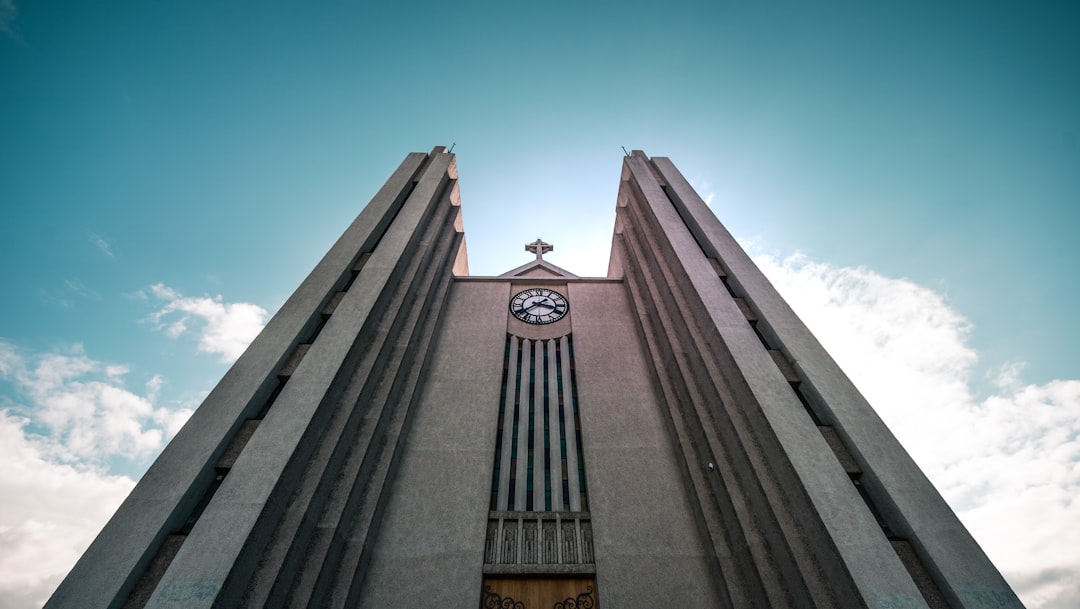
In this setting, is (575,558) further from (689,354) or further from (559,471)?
(689,354)

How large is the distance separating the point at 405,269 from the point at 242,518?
34.4 feet

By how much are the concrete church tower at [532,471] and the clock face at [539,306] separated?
5.78 ft

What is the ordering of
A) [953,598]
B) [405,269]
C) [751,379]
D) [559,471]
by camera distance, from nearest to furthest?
1. [953,598]
2. [751,379]
3. [559,471]
4. [405,269]

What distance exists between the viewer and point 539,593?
415 inches

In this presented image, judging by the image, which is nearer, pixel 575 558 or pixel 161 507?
pixel 161 507

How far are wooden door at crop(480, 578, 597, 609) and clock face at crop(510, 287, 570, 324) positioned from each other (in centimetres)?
1072

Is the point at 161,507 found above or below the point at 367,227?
below

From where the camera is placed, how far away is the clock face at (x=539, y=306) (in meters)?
19.8

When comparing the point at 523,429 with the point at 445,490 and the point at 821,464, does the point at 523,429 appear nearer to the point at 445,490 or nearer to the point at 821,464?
the point at 445,490

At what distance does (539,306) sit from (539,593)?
12.2m

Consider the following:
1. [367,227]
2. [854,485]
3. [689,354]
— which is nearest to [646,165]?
[689,354]

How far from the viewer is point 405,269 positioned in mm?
16969

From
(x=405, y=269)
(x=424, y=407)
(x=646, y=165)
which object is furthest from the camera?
(x=646, y=165)

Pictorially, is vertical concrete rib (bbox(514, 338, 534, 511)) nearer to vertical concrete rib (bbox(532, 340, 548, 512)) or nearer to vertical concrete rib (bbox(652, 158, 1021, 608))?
vertical concrete rib (bbox(532, 340, 548, 512))
